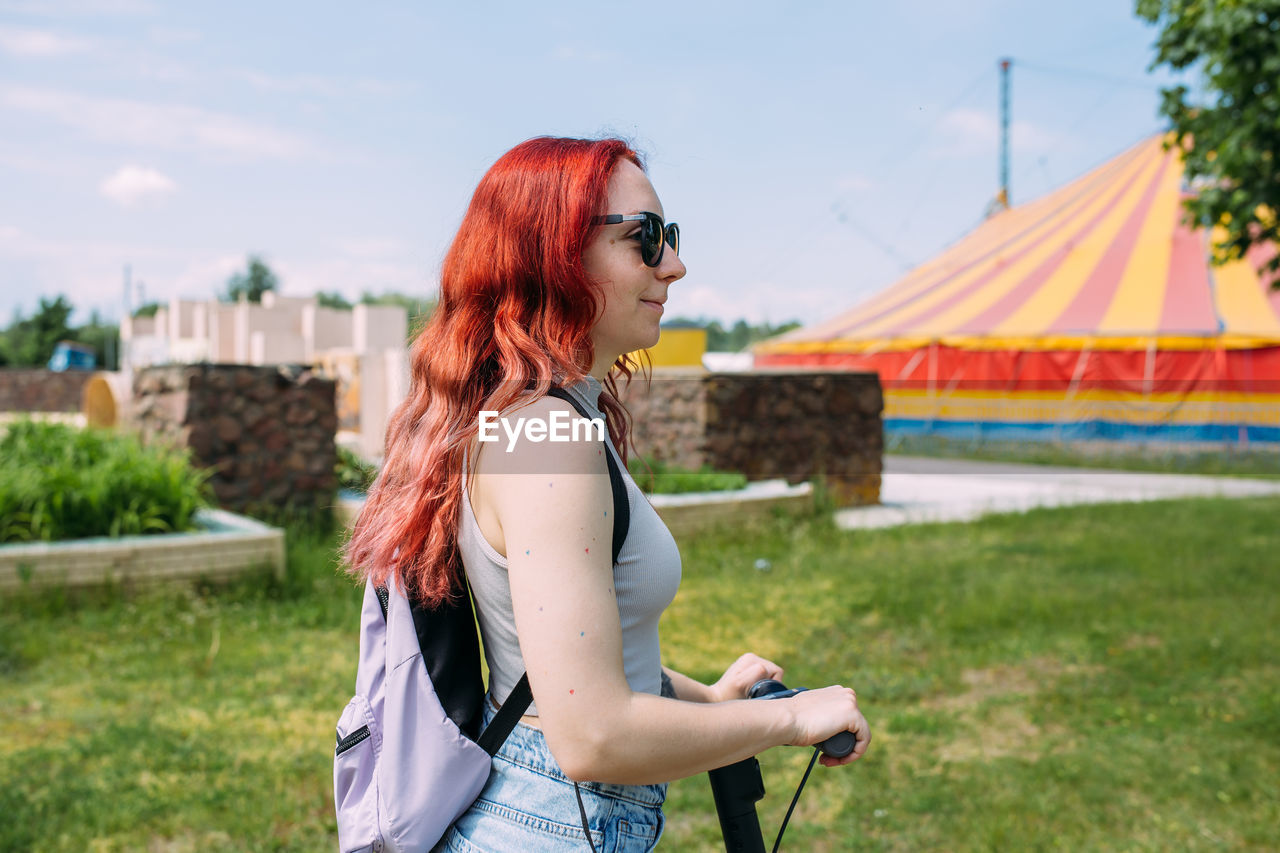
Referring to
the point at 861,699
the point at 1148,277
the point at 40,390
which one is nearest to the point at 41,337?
the point at 40,390

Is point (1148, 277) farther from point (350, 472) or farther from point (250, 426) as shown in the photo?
point (250, 426)

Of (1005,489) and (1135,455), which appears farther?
Answer: (1135,455)

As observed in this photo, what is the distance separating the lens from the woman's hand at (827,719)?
1.45 metres

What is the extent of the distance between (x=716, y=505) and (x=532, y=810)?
7.81 meters

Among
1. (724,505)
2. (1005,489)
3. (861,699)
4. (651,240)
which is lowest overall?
(861,699)

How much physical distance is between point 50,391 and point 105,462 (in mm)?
33036

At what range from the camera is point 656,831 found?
61.8 inches

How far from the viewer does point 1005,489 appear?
13.6m

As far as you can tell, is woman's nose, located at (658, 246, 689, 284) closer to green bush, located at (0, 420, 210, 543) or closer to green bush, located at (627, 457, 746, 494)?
green bush, located at (0, 420, 210, 543)

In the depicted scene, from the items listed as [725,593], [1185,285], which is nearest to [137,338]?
[1185,285]

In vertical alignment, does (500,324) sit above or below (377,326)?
below

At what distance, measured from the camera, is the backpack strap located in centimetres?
136

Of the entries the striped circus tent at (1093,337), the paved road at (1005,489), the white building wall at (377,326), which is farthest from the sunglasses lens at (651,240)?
the white building wall at (377,326)

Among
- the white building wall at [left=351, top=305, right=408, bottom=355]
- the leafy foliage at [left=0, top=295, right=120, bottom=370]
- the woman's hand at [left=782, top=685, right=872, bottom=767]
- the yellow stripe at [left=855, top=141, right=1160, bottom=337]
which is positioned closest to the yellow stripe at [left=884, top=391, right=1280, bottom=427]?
the yellow stripe at [left=855, top=141, right=1160, bottom=337]
